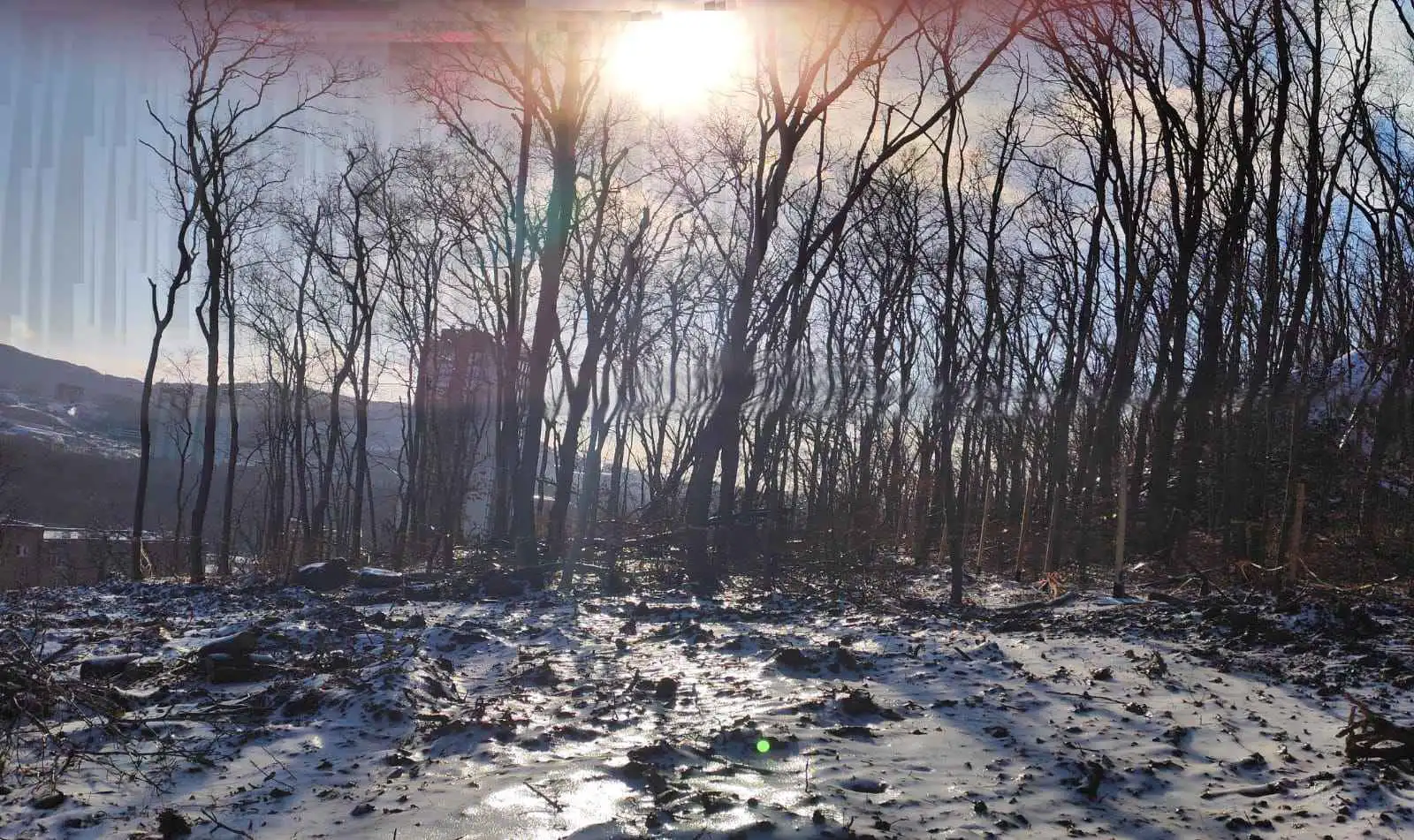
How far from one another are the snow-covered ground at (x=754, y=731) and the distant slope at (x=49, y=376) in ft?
448

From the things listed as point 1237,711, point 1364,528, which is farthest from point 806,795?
point 1364,528

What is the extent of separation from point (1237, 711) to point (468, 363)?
97.8ft

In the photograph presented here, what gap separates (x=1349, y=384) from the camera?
20.9 m

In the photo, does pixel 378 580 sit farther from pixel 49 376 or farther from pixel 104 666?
pixel 49 376

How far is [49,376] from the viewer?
427ft

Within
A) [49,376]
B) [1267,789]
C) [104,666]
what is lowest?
[104,666]

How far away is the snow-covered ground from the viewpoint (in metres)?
3.68

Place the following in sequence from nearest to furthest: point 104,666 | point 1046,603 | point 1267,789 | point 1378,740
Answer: point 1267,789, point 1378,740, point 104,666, point 1046,603

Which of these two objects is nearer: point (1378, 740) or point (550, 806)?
point (550, 806)

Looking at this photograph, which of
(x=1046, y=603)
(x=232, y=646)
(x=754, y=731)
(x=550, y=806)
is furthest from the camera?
(x=1046, y=603)

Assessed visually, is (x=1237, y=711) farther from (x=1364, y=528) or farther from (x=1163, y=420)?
(x=1163, y=420)

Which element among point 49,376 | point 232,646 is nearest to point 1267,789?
point 232,646

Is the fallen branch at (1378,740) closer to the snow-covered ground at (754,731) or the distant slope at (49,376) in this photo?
the snow-covered ground at (754,731)

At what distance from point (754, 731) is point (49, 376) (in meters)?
164
